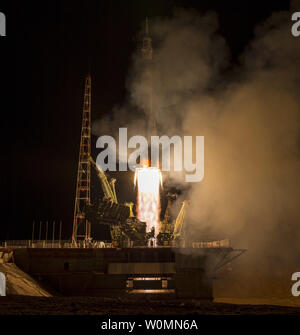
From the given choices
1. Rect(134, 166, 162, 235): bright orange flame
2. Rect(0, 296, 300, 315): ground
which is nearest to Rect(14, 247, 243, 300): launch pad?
Rect(0, 296, 300, 315): ground

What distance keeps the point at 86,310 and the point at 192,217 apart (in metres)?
36.3

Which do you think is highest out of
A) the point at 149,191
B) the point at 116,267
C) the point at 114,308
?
the point at 149,191

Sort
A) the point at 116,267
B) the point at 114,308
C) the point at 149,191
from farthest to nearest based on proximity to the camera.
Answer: the point at 149,191, the point at 116,267, the point at 114,308

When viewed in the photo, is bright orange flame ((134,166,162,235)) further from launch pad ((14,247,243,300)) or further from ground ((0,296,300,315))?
ground ((0,296,300,315))

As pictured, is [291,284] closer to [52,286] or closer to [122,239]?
[122,239]

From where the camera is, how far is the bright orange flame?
67.7 metres

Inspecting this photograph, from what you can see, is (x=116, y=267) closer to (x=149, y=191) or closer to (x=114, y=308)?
(x=114, y=308)

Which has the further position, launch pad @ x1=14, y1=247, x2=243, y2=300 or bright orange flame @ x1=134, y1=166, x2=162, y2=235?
bright orange flame @ x1=134, y1=166, x2=162, y2=235

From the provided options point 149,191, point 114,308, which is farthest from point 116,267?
point 149,191

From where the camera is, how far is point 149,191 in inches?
2697

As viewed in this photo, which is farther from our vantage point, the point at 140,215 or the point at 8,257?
the point at 140,215

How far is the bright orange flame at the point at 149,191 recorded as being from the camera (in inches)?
2665
